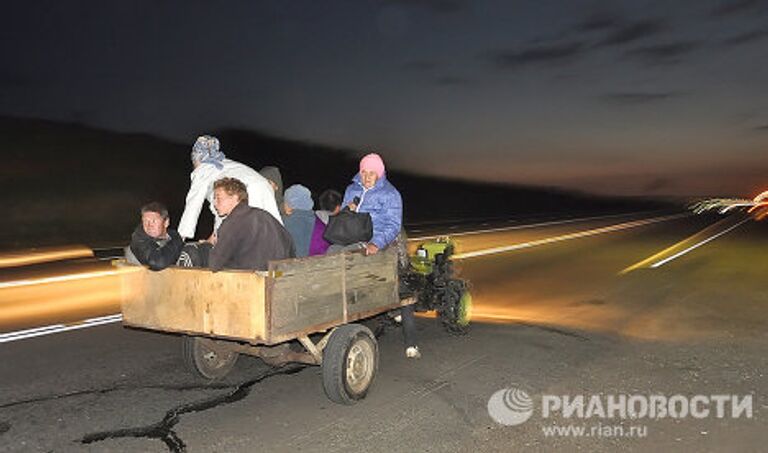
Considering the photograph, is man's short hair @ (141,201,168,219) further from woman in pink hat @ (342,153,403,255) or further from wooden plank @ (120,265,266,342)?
woman in pink hat @ (342,153,403,255)

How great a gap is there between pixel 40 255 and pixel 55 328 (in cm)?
1195

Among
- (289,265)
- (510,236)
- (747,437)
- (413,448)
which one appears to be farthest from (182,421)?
(510,236)

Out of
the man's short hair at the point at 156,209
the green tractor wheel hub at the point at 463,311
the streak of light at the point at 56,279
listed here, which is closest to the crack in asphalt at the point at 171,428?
the man's short hair at the point at 156,209

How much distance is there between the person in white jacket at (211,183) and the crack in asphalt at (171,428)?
4.83ft

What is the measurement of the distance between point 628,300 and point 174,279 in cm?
814

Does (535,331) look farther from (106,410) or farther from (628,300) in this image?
(106,410)

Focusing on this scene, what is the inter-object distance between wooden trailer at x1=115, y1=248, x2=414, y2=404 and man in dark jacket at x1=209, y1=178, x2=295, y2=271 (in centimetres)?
21

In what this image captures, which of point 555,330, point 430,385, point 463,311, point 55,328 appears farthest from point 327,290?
point 55,328

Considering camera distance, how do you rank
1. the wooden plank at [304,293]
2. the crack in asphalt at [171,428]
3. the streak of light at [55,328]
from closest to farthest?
the crack in asphalt at [171,428] → the wooden plank at [304,293] → the streak of light at [55,328]

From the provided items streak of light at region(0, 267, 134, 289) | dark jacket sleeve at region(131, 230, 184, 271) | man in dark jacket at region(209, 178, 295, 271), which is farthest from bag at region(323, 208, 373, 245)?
streak of light at region(0, 267, 134, 289)

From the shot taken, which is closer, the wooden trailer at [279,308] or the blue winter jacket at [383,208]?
the wooden trailer at [279,308]

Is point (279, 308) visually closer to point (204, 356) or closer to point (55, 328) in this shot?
point (204, 356)

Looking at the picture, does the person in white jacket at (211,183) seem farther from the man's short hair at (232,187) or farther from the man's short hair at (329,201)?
the man's short hair at (329,201)

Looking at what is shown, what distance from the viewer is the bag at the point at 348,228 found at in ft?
18.9
